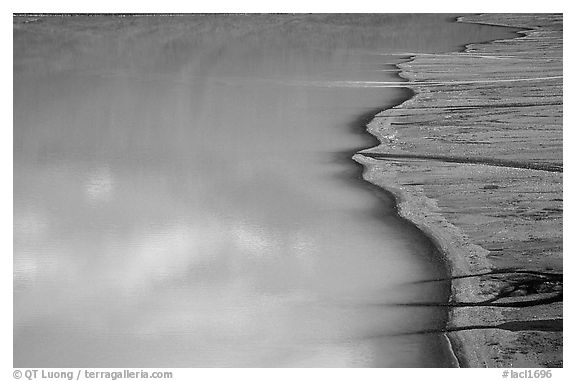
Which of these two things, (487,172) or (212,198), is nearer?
(212,198)

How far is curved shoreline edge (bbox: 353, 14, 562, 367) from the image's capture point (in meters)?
3.35

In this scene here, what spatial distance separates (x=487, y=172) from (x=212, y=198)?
1.17 meters

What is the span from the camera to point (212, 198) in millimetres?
3930

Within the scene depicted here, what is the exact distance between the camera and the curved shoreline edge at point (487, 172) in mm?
3346

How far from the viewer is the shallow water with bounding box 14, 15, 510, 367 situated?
3350 mm

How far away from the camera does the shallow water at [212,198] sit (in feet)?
11.0

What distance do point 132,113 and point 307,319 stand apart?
4.88 feet

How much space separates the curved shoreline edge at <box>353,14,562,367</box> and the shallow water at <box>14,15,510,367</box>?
0.09 m

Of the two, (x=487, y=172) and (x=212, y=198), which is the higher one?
(x=487, y=172)

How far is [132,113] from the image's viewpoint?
14.4 feet

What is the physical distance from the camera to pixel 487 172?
411 cm

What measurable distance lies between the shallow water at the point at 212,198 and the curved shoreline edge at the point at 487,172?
9 cm
